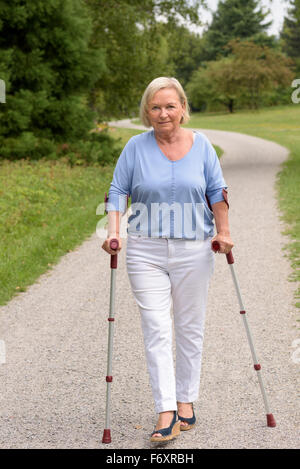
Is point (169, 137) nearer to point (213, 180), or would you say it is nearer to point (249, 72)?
point (213, 180)

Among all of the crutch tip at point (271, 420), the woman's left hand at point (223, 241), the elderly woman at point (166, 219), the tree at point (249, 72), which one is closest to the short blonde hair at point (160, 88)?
the elderly woman at point (166, 219)

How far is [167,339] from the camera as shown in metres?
3.76

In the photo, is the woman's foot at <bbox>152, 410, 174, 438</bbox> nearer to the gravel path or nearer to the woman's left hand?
the gravel path

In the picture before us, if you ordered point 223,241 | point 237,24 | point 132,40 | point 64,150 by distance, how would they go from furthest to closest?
point 237,24, point 132,40, point 64,150, point 223,241

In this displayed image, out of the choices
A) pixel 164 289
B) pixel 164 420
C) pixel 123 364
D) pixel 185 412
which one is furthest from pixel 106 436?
pixel 123 364

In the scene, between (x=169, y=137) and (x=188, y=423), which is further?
(x=188, y=423)

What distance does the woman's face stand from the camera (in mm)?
3684

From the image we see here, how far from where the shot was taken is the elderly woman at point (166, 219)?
3699 millimetres

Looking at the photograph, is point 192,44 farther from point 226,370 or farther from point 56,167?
point 226,370

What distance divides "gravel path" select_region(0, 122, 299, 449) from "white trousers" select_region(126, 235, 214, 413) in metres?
0.42

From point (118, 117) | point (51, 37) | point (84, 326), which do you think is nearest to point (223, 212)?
point (84, 326)

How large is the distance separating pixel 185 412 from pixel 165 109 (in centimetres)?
188

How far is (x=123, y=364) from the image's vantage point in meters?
5.11
